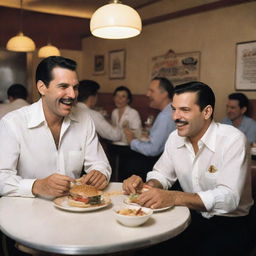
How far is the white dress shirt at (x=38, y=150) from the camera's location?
1.99 metres

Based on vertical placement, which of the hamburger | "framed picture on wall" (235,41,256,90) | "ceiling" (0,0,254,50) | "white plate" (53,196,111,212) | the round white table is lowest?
the round white table

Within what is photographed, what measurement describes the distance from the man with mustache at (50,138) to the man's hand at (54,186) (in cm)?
10

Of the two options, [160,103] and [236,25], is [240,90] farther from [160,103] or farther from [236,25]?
[160,103]

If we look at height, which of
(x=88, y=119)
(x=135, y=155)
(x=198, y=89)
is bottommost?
(x=135, y=155)

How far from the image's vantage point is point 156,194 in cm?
177

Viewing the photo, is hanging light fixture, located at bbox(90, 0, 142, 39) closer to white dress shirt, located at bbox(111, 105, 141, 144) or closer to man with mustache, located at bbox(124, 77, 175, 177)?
man with mustache, located at bbox(124, 77, 175, 177)

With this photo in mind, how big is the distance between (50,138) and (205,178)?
95 centimetres

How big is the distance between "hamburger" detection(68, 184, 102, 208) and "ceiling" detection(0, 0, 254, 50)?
415 cm

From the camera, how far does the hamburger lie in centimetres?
176

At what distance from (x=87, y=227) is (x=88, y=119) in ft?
3.45

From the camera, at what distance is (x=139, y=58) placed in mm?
6781

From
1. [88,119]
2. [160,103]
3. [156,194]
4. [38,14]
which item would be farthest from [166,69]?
[156,194]

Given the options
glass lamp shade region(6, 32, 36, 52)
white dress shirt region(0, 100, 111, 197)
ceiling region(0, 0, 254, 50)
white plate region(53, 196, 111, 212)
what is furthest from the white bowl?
ceiling region(0, 0, 254, 50)

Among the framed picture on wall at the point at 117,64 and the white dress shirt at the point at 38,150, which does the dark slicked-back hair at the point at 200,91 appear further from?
the framed picture on wall at the point at 117,64
